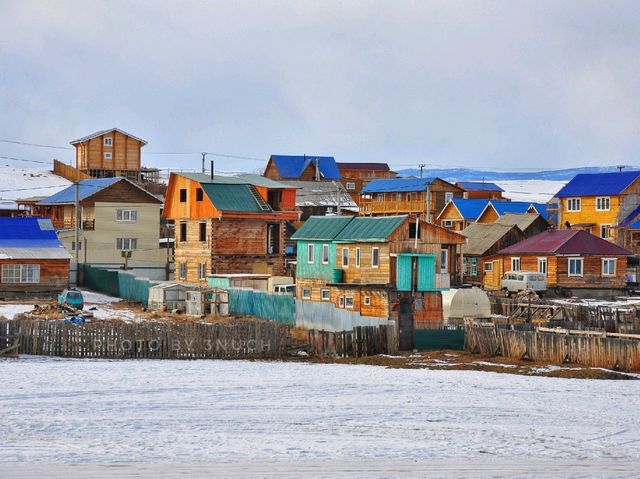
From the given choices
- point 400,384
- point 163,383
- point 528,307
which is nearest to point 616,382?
point 400,384

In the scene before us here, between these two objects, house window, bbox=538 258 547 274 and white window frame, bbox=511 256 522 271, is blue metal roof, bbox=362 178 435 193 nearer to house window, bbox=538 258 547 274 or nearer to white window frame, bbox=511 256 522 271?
white window frame, bbox=511 256 522 271

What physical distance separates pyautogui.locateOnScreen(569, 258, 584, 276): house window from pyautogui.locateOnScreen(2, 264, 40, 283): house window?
34.7 metres

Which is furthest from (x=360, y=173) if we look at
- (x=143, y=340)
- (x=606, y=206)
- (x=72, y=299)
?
(x=143, y=340)

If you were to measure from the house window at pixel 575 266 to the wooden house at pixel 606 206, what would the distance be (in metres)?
12.9

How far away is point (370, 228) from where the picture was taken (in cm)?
5631

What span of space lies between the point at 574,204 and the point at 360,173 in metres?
73.5

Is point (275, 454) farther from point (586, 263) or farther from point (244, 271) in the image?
point (586, 263)

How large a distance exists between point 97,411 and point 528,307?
112ft

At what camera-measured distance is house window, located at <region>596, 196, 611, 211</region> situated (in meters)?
89.7

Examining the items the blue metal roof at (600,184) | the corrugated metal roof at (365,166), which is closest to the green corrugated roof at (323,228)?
the blue metal roof at (600,184)

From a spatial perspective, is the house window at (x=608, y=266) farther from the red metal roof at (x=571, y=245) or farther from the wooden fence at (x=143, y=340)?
the wooden fence at (x=143, y=340)

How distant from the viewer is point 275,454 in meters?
21.9

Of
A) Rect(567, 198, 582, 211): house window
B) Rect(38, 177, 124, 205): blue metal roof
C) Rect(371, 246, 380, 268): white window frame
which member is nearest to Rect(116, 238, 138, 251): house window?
Rect(38, 177, 124, 205): blue metal roof

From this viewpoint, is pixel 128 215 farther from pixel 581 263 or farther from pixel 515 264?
pixel 581 263
